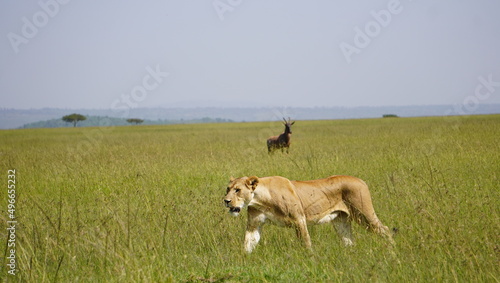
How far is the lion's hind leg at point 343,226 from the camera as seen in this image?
604cm

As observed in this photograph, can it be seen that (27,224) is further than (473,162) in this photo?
No

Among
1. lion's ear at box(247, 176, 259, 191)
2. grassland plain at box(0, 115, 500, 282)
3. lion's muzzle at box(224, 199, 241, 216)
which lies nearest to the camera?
grassland plain at box(0, 115, 500, 282)

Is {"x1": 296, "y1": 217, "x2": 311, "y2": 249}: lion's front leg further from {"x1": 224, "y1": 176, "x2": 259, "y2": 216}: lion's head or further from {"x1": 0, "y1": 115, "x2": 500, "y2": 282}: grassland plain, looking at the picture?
{"x1": 224, "y1": 176, "x2": 259, "y2": 216}: lion's head

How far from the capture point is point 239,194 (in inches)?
216

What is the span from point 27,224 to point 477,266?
19.4 ft

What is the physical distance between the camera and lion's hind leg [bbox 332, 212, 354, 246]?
6040mm

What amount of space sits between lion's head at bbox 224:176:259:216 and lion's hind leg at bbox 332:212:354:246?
1.25 m

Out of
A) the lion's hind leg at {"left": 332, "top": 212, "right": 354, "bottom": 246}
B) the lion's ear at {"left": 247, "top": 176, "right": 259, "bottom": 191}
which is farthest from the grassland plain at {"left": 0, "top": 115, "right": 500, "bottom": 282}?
the lion's ear at {"left": 247, "top": 176, "right": 259, "bottom": 191}

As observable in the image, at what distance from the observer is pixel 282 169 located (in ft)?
38.5

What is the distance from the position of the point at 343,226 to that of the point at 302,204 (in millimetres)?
669

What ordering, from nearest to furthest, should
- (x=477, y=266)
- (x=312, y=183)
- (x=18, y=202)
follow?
(x=477, y=266) < (x=312, y=183) < (x=18, y=202)

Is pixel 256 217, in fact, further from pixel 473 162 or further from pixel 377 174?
pixel 473 162

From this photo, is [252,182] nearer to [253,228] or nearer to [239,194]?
[239,194]

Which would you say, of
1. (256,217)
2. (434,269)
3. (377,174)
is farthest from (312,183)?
(377,174)
